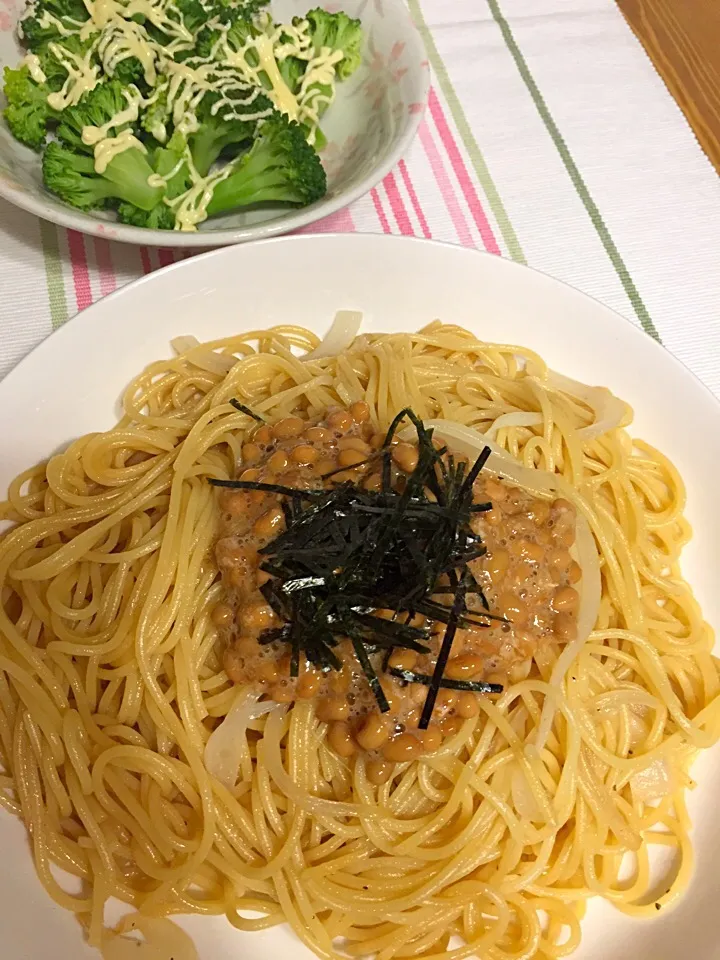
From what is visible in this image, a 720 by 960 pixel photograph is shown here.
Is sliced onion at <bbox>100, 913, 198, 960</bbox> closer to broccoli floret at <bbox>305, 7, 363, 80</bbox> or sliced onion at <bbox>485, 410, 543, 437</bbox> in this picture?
sliced onion at <bbox>485, 410, 543, 437</bbox>

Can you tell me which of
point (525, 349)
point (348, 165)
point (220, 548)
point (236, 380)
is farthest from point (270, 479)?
point (348, 165)

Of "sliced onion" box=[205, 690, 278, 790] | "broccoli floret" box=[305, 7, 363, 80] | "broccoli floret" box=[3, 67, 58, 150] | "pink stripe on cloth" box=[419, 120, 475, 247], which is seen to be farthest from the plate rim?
"sliced onion" box=[205, 690, 278, 790]

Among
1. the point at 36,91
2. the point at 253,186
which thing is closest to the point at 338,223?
the point at 253,186

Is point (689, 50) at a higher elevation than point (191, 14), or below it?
below

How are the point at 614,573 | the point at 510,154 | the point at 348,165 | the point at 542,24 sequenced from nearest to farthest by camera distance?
1. the point at 614,573
2. the point at 348,165
3. the point at 510,154
4. the point at 542,24

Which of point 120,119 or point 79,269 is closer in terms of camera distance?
point 120,119

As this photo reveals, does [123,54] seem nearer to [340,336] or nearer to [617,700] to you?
[340,336]

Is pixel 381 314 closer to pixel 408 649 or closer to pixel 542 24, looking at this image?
pixel 408 649
